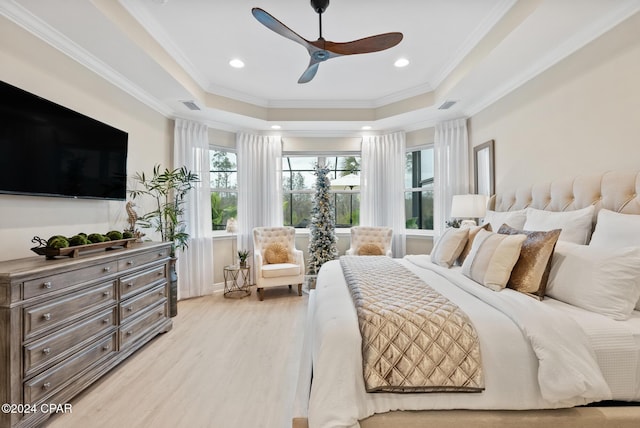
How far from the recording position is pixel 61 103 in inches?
101

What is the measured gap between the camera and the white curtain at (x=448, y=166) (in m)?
4.43

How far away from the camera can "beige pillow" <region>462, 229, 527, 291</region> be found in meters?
1.92

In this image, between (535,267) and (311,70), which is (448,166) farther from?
(535,267)

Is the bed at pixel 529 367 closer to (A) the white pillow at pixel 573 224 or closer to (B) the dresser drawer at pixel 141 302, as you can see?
(A) the white pillow at pixel 573 224

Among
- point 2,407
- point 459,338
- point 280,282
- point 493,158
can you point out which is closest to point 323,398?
point 459,338

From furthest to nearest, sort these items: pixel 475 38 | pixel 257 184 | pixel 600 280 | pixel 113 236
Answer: pixel 257 184
pixel 475 38
pixel 113 236
pixel 600 280

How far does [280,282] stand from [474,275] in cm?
288

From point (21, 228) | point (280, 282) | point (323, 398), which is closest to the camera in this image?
point (323, 398)

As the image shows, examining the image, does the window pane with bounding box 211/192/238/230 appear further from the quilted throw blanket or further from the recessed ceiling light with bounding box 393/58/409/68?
the quilted throw blanket

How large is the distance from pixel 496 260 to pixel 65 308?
2.82 metres

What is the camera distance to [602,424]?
1353 millimetres

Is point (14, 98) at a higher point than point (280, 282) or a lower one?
higher

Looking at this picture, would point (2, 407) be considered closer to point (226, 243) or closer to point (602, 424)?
point (602, 424)

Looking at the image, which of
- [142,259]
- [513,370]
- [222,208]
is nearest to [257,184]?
[222,208]
